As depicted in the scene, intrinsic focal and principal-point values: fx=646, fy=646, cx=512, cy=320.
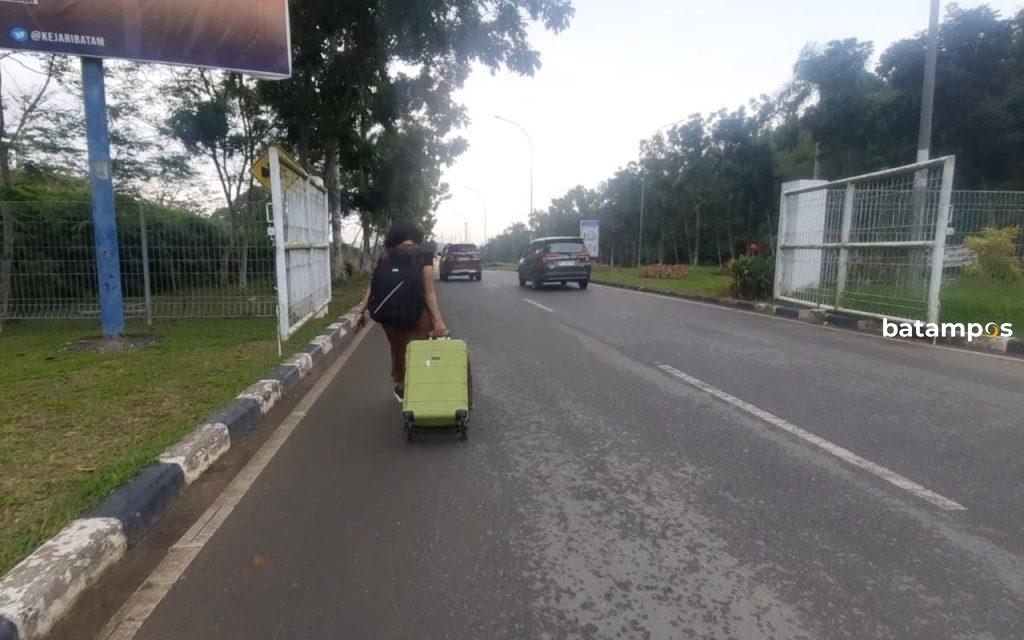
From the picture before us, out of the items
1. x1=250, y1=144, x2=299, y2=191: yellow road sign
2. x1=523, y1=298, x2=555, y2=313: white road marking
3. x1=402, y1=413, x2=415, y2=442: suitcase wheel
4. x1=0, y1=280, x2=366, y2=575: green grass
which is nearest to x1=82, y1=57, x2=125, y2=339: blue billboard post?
x1=0, y1=280, x2=366, y2=575: green grass

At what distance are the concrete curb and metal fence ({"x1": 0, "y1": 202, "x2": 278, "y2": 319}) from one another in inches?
373

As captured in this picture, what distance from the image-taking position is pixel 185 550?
3121 millimetres

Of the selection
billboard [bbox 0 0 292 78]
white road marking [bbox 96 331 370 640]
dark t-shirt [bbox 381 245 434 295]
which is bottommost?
white road marking [bbox 96 331 370 640]

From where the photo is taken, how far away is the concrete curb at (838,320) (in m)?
8.42

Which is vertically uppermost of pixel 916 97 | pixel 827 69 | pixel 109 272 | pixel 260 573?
pixel 827 69

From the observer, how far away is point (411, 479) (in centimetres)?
398

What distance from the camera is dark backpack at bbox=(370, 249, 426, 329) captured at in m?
5.25

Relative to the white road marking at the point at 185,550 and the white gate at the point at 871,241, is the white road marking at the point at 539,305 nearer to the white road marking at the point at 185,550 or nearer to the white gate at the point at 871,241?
the white gate at the point at 871,241

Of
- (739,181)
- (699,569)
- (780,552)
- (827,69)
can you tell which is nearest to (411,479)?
(699,569)

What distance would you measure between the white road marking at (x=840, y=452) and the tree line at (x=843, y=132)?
1643 centimetres

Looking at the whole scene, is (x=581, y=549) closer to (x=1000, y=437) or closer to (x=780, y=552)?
(x=780, y=552)

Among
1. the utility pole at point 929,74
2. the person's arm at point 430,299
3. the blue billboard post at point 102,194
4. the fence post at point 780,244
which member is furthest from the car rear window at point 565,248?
the person's arm at point 430,299

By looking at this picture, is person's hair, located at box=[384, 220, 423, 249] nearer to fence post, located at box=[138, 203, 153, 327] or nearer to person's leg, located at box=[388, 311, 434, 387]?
person's leg, located at box=[388, 311, 434, 387]

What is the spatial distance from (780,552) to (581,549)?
3.01 feet
